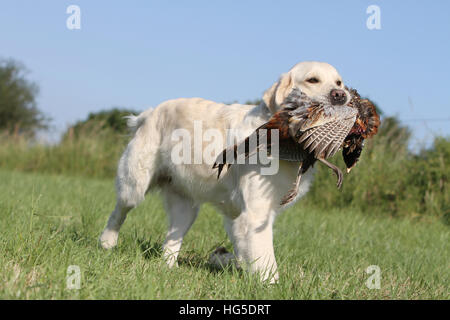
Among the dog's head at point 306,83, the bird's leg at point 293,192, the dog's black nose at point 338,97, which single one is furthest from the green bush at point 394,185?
the bird's leg at point 293,192

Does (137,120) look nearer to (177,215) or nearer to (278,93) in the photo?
(177,215)

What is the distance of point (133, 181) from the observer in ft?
13.0

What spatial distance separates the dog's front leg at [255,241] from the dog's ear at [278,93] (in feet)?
2.52

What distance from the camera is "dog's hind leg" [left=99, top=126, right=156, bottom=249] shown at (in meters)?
3.93

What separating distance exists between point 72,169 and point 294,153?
34.9 feet

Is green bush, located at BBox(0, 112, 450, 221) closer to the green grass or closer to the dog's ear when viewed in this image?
the green grass

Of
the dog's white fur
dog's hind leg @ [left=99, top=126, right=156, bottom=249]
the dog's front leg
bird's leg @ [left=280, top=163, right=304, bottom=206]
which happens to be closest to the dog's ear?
the dog's white fur

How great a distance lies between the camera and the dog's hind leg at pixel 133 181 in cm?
393

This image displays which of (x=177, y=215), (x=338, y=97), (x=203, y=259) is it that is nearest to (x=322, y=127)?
(x=338, y=97)

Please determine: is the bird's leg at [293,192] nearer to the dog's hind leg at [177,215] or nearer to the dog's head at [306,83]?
the dog's head at [306,83]

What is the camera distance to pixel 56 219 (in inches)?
186

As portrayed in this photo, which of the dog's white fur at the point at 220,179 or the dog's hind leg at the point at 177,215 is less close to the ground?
the dog's white fur at the point at 220,179

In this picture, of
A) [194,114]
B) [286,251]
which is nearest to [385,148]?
[286,251]
